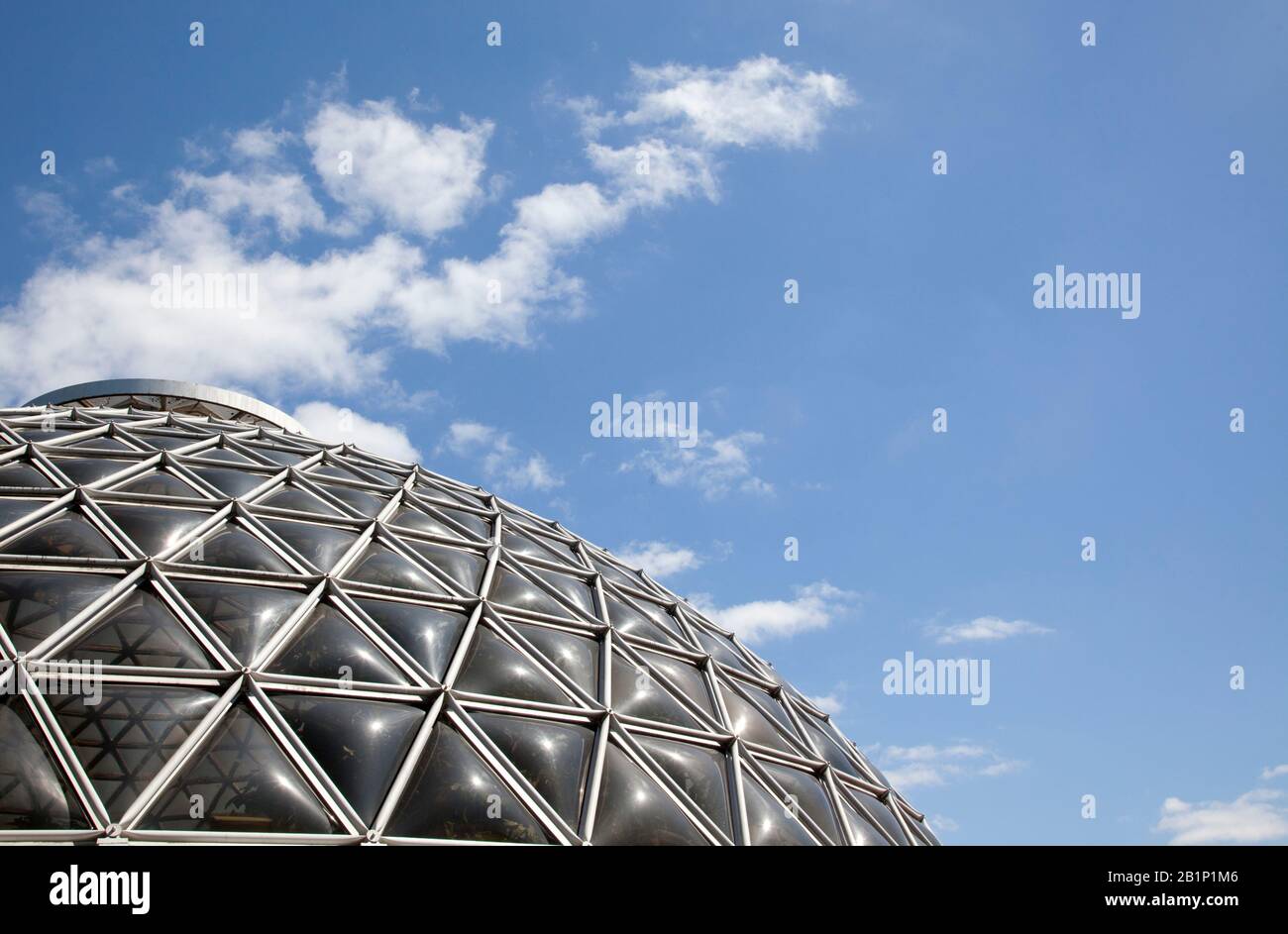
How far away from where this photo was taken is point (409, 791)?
10977mm

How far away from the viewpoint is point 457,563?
645 inches

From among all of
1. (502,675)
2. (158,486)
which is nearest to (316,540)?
(158,486)

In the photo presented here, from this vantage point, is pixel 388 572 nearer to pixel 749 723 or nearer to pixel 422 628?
pixel 422 628

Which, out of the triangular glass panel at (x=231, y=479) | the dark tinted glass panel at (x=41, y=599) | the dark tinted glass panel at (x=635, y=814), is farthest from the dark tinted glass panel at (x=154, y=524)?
the dark tinted glass panel at (x=635, y=814)

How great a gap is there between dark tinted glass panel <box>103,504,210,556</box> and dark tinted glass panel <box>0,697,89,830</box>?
11.7 ft

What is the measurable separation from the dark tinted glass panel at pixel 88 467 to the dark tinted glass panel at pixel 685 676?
342 inches

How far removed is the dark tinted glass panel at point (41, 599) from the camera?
11.7 metres

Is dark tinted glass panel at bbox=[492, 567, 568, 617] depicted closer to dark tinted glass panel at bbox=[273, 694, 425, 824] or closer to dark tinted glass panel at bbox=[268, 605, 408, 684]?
dark tinted glass panel at bbox=[268, 605, 408, 684]

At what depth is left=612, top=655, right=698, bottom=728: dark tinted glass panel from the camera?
47.5 feet

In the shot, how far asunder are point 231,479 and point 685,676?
7930 millimetres

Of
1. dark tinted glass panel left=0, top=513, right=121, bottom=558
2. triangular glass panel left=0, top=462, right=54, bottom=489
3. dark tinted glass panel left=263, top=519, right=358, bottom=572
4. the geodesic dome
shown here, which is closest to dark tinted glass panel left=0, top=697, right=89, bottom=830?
the geodesic dome

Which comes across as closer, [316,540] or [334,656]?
[334,656]
